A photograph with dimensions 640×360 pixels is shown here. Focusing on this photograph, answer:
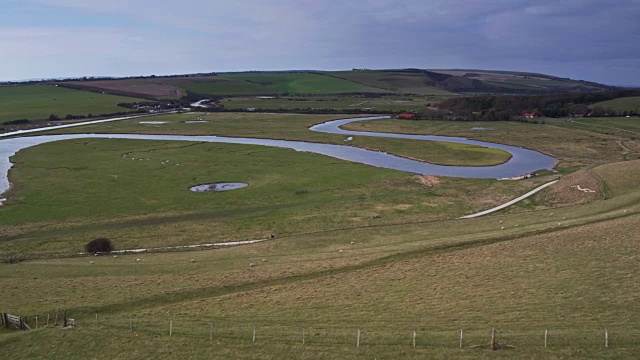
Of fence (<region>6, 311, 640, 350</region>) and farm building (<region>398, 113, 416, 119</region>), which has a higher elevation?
farm building (<region>398, 113, 416, 119</region>)

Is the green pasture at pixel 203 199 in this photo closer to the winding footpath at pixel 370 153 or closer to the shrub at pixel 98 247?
the shrub at pixel 98 247

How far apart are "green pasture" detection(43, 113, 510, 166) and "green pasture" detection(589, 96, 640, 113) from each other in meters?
92.0

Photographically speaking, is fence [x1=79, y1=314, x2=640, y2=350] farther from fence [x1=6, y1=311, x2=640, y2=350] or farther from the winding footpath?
the winding footpath

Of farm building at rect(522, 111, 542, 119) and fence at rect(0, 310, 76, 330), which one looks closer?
fence at rect(0, 310, 76, 330)

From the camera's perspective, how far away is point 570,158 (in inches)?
3760

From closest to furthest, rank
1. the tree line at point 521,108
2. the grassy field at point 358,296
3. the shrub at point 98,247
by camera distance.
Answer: the grassy field at point 358,296
the shrub at point 98,247
the tree line at point 521,108

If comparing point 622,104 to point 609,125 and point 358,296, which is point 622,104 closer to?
point 609,125

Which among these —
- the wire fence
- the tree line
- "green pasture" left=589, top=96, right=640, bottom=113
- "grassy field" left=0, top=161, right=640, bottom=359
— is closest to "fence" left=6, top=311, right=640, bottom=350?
the wire fence

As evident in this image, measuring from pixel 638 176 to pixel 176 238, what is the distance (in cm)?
5983

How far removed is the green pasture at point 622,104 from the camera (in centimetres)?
17040

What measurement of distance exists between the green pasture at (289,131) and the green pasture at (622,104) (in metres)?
92.0

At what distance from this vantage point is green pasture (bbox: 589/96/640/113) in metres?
170

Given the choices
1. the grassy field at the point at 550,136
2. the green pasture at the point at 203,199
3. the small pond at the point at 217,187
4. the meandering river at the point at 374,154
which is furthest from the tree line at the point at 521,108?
the small pond at the point at 217,187

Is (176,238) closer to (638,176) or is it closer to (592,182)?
(592,182)
